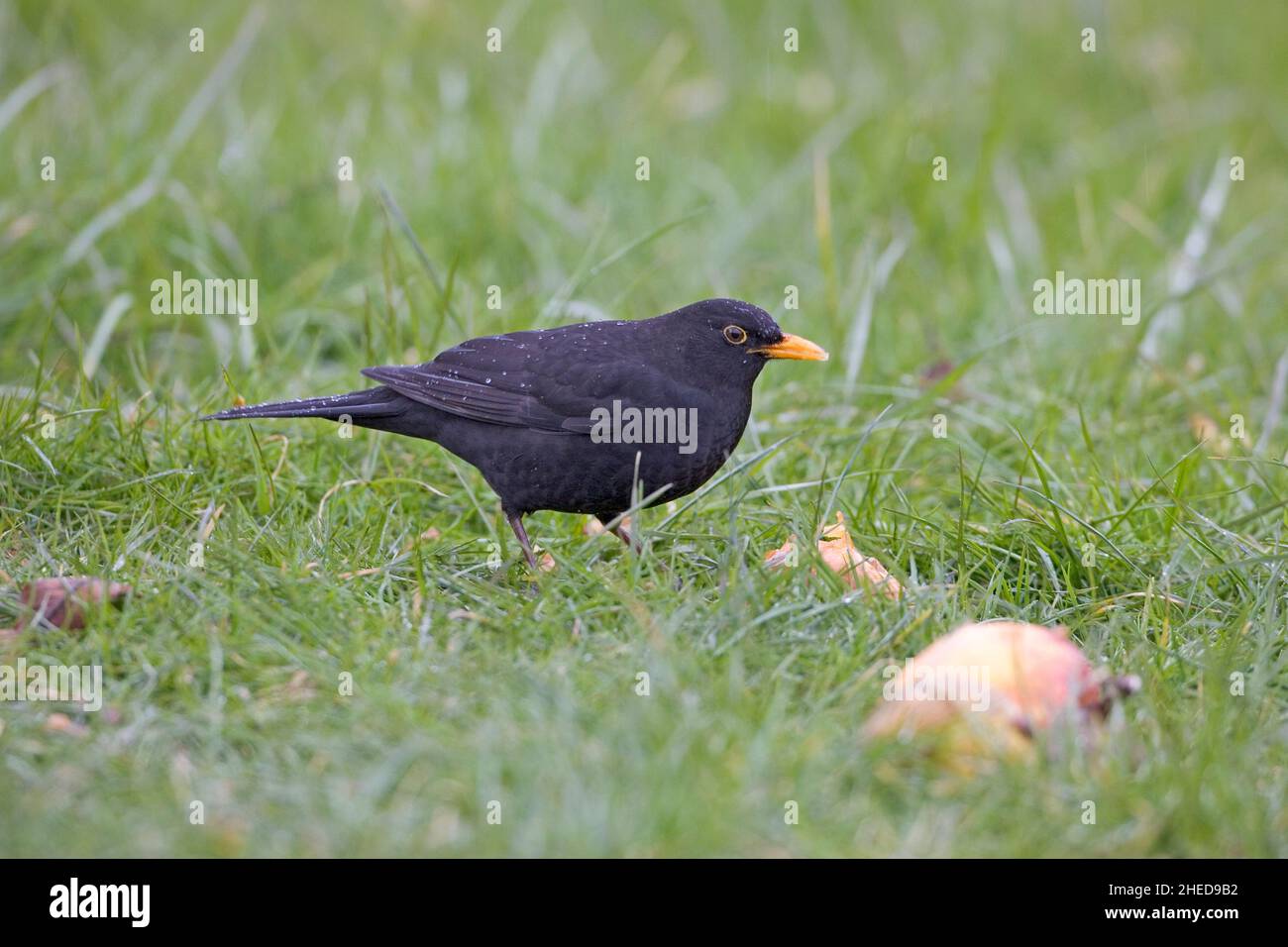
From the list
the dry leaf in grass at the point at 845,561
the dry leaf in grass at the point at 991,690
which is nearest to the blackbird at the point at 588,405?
the dry leaf in grass at the point at 845,561

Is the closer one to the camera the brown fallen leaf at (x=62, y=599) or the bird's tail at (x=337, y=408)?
the brown fallen leaf at (x=62, y=599)

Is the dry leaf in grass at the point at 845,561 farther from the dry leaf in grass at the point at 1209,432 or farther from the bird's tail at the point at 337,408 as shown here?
the dry leaf in grass at the point at 1209,432

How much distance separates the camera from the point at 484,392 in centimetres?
433

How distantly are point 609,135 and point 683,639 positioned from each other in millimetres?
4472

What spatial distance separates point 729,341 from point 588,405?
0.52 metres

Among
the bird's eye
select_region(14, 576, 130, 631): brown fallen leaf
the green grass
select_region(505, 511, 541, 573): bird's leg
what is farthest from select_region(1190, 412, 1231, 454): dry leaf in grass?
select_region(14, 576, 130, 631): brown fallen leaf

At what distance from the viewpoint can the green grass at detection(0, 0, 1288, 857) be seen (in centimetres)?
297

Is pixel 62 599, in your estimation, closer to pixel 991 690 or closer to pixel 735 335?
pixel 735 335

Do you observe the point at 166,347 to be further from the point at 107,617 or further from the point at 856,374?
the point at 856,374

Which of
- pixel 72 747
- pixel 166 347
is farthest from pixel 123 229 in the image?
pixel 72 747

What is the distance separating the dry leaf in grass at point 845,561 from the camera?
3.82 meters

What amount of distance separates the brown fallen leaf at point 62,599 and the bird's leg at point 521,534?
1140 mm

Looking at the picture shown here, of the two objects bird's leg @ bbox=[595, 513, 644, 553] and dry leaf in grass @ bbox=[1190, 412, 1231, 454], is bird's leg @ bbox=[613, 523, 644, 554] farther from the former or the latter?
dry leaf in grass @ bbox=[1190, 412, 1231, 454]

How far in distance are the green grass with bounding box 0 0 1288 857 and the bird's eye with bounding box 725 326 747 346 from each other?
1.50 feet
